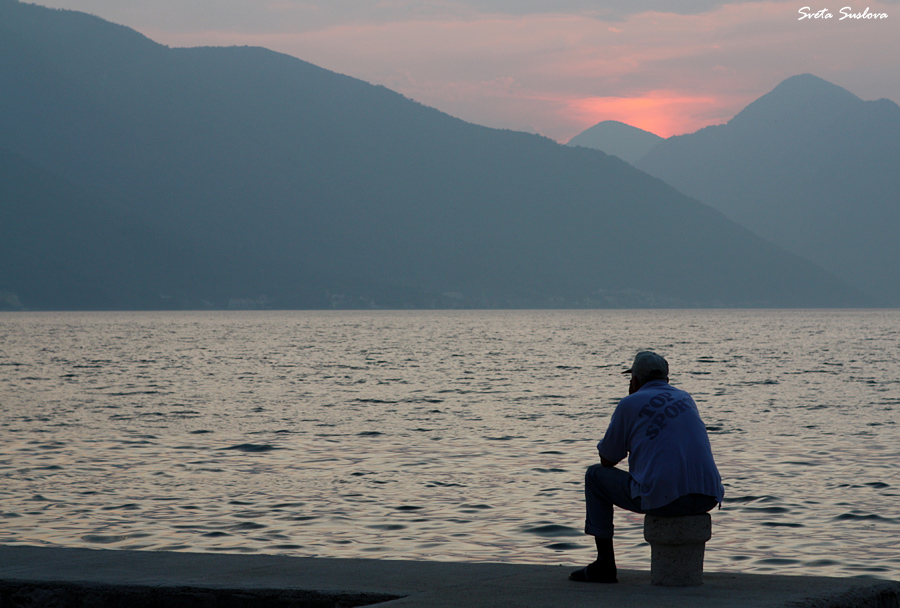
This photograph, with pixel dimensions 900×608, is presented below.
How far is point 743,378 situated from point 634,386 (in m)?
40.0

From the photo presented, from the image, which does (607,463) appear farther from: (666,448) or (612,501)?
(666,448)

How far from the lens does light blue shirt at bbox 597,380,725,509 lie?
6.91 m

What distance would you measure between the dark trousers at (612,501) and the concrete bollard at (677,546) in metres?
0.07

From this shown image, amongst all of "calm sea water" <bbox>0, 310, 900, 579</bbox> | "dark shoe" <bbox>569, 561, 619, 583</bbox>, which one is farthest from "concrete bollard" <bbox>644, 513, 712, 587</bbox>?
"calm sea water" <bbox>0, 310, 900, 579</bbox>

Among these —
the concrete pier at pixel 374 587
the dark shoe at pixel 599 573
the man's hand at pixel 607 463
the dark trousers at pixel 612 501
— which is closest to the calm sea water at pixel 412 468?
the concrete pier at pixel 374 587

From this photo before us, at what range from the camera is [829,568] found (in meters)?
10.9

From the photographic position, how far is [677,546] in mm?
7141

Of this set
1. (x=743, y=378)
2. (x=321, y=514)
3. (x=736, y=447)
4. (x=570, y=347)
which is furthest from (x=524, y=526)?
(x=570, y=347)

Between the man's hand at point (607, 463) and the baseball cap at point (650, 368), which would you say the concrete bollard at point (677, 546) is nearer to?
the man's hand at point (607, 463)

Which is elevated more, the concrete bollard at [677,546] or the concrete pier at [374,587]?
the concrete bollard at [677,546]

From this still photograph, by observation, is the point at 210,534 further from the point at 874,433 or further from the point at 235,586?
the point at 874,433

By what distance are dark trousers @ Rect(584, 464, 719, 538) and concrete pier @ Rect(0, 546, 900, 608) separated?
0.48m

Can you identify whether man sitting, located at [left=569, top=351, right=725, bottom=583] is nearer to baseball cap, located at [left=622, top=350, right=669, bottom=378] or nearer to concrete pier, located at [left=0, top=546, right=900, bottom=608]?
baseball cap, located at [left=622, top=350, right=669, bottom=378]

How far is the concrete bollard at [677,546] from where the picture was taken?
6.98 m
